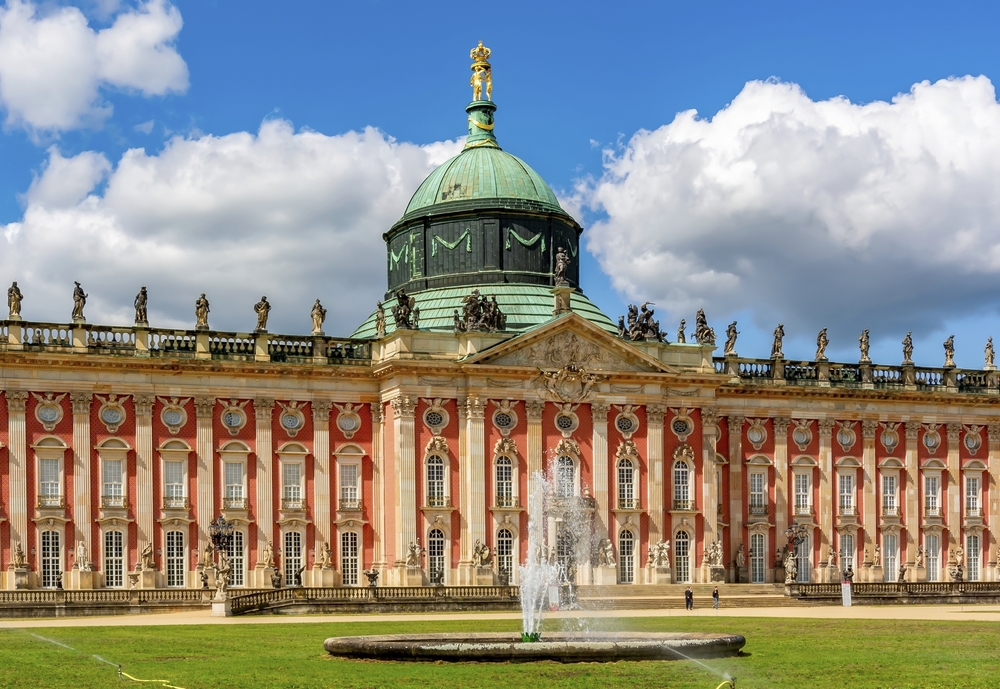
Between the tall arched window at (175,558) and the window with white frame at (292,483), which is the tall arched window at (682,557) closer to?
the window with white frame at (292,483)

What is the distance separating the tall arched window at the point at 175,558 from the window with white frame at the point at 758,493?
95.6ft

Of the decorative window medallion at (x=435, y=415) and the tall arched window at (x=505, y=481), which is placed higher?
the decorative window medallion at (x=435, y=415)

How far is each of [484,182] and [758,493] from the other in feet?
70.7

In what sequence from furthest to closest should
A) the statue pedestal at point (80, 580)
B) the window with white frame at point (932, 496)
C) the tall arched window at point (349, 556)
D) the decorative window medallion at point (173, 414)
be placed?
the window with white frame at point (932, 496), the tall arched window at point (349, 556), the decorative window medallion at point (173, 414), the statue pedestal at point (80, 580)

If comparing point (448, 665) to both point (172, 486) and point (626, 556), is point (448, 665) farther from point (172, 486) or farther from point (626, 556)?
point (626, 556)

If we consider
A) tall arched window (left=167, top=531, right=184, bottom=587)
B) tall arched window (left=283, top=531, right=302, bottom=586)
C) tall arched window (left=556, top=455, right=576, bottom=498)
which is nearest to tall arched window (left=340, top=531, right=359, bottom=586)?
tall arched window (left=283, top=531, right=302, bottom=586)

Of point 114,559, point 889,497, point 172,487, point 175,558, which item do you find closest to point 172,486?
point 172,487

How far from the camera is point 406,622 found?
164 feet

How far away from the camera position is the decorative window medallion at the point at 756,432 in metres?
77.4

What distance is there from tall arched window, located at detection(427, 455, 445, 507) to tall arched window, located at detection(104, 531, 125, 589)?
13.8m

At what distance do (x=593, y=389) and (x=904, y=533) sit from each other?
21.0 m

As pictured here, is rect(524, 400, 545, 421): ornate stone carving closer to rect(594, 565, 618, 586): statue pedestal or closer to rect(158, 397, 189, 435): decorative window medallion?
rect(594, 565, 618, 586): statue pedestal

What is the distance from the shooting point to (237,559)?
66.6 meters

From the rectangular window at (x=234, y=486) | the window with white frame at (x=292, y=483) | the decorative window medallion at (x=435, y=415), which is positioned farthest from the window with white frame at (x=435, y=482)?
the rectangular window at (x=234, y=486)
